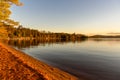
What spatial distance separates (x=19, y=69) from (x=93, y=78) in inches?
298

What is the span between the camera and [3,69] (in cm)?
967

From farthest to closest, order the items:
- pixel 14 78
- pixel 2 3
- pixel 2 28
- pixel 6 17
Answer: pixel 2 28
pixel 6 17
pixel 2 3
pixel 14 78

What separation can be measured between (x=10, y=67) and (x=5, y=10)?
42.0ft

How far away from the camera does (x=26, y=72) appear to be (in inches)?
366

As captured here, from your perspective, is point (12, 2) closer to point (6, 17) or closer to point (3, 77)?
point (6, 17)

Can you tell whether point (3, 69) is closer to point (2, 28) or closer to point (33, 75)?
point (33, 75)

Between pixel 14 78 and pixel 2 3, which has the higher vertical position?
pixel 2 3

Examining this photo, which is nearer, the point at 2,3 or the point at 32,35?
the point at 2,3

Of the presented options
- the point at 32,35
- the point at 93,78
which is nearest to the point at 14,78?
the point at 93,78

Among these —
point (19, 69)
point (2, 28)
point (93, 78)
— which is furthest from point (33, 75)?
point (2, 28)

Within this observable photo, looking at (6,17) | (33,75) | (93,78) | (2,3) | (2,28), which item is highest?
(2,3)

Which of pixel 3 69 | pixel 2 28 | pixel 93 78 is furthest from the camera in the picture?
pixel 2 28

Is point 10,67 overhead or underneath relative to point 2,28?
underneath

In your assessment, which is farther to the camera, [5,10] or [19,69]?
[5,10]
